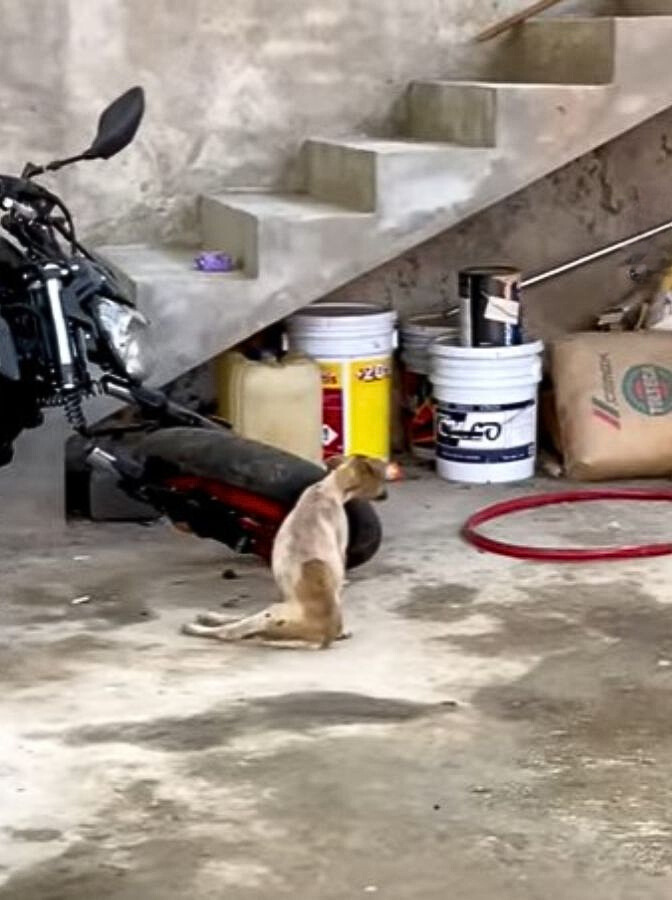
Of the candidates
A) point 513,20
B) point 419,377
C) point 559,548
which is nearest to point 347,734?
point 559,548

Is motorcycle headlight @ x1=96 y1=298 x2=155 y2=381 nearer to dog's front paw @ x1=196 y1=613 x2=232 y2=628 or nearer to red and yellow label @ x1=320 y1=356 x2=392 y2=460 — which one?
dog's front paw @ x1=196 y1=613 x2=232 y2=628

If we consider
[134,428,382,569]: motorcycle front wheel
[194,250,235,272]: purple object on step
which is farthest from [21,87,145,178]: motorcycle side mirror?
[194,250,235,272]: purple object on step

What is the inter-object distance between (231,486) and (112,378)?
1.40ft

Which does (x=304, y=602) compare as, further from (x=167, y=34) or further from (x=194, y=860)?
(x=167, y=34)

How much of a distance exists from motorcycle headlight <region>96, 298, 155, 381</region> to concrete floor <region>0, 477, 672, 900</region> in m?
0.55

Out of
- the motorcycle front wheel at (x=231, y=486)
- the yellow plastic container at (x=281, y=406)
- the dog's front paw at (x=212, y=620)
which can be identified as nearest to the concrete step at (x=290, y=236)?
the yellow plastic container at (x=281, y=406)

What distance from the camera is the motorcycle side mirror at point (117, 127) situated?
4.49m

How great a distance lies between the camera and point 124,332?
465 centimetres

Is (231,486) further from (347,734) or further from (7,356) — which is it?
(347,734)

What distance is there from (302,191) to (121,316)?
1.42m

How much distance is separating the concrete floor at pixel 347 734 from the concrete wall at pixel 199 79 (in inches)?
51.1

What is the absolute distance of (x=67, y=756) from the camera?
3602 mm

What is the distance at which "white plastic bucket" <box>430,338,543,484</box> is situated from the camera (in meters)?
5.71

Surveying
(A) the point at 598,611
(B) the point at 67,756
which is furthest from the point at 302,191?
(B) the point at 67,756
